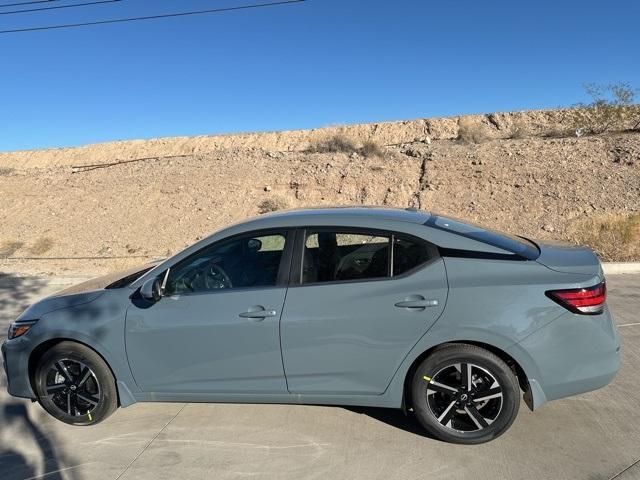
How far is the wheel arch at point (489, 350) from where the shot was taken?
11.7 feet

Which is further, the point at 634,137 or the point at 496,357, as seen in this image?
the point at 634,137

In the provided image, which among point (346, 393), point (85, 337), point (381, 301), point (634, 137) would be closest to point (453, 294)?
point (381, 301)

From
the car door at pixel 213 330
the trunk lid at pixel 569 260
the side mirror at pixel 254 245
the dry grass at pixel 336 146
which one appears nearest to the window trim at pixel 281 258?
the car door at pixel 213 330

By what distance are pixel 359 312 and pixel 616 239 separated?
32.0 feet

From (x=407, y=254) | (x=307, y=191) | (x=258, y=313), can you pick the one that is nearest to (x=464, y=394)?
(x=407, y=254)

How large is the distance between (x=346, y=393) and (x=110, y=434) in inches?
71.6

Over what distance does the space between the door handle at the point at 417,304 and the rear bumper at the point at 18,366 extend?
2.86 m

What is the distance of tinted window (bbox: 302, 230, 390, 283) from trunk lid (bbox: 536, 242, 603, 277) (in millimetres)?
1083

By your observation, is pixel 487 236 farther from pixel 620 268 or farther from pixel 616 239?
pixel 616 239

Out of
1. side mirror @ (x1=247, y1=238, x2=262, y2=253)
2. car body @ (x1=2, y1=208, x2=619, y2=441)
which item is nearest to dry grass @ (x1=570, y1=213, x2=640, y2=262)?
car body @ (x1=2, y1=208, x2=619, y2=441)

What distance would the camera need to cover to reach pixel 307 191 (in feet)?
66.3

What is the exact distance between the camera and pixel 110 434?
408cm

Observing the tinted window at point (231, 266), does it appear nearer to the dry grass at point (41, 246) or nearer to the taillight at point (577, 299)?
the taillight at point (577, 299)

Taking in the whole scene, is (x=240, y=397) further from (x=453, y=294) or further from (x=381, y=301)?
(x=453, y=294)
